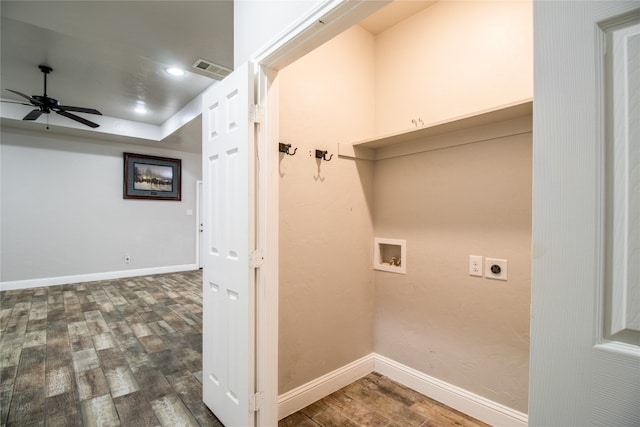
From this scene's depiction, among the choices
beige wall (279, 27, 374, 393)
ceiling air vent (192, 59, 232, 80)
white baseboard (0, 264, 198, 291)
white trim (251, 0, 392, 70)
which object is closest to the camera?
white trim (251, 0, 392, 70)

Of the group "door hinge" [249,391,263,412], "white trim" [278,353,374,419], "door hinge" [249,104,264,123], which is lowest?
"white trim" [278,353,374,419]

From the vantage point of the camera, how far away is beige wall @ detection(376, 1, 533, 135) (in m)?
1.66

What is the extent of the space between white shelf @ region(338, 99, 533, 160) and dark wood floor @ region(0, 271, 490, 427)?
67.1 inches

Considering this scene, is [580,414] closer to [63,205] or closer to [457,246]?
[457,246]

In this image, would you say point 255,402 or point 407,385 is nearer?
point 255,402

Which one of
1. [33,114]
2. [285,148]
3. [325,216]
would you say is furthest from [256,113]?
[33,114]

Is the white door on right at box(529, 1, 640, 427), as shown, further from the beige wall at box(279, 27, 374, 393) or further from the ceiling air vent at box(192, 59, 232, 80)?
the ceiling air vent at box(192, 59, 232, 80)

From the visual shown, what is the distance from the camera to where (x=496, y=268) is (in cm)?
174

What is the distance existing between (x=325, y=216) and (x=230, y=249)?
715mm

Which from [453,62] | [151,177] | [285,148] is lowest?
[285,148]

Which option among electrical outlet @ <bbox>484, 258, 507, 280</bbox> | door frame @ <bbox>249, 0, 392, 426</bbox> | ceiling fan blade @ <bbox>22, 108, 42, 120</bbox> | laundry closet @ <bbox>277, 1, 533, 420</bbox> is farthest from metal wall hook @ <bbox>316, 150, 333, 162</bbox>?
ceiling fan blade @ <bbox>22, 108, 42, 120</bbox>

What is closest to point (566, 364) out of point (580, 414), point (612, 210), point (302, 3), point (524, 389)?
point (580, 414)

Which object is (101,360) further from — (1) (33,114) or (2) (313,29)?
(1) (33,114)

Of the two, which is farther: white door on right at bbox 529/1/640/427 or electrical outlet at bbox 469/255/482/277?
electrical outlet at bbox 469/255/482/277
